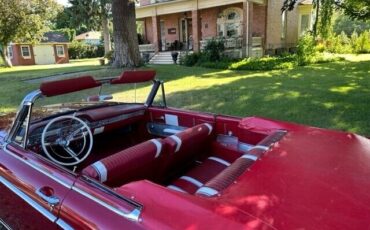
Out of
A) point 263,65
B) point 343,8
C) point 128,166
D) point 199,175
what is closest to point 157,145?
point 128,166

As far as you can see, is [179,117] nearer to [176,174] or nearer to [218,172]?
[176,174]

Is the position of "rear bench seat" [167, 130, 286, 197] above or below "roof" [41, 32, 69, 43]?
below

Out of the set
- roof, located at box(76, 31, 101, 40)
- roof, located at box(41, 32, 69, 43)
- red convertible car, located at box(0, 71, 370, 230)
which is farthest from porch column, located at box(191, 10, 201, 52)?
roof, located at box(76, 31, 101, 40)

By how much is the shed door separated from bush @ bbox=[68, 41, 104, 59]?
193 inches

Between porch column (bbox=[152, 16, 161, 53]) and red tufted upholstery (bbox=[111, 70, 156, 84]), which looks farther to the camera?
porch column (bbox=[152, 16, 161, 53])

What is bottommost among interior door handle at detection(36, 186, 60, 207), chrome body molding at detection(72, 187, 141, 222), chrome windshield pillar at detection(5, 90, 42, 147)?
interior door handle at detection(36, 186, 60, 207)

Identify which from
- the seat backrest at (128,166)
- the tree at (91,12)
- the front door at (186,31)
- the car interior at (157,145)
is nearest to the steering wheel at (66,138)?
the car interior at (157,145)

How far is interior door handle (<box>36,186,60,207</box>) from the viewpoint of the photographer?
186cm

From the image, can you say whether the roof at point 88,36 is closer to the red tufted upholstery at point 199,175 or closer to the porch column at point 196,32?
the porch column at point 196,32

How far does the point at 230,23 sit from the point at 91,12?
17514 mm

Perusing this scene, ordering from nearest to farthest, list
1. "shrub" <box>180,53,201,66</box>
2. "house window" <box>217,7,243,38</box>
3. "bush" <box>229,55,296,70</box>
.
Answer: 1. "bush" <box>229,55,296,70</box>
2. "shrub" <box>180,53,201,66</box>
3. "house window" <box>217,7,243,38</box>

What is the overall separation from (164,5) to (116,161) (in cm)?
2056

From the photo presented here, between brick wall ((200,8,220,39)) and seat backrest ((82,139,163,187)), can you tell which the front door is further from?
seat backrest ((82,139,163,187))

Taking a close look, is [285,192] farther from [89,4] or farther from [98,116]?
[89,4]
